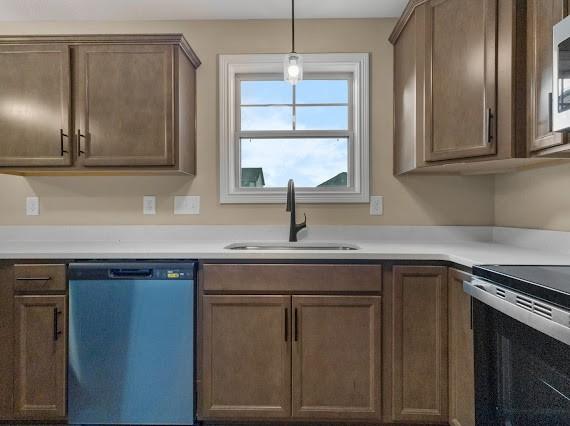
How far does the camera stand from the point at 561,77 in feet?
4.12

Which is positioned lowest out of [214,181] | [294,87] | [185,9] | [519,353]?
[519,353]

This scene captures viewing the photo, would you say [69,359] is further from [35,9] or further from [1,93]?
[35,9]

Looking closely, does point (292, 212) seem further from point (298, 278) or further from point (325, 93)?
point (325, 93)

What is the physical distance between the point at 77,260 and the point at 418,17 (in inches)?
84.3

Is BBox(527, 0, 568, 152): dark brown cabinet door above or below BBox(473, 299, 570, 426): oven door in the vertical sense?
above

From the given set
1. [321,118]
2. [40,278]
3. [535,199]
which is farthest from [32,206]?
[535,199]

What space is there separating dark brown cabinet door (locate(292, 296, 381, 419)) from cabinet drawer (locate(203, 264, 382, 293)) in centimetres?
6

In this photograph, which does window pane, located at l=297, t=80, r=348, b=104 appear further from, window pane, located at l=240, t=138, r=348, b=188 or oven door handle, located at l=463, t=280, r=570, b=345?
oven door handle, located at l=463, t=280, r=570, b=345

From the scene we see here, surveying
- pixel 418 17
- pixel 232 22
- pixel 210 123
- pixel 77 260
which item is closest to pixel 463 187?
pixel 418 17

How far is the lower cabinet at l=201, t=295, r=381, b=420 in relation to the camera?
5.79 ft

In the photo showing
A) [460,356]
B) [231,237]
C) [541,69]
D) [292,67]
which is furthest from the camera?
[231,237]

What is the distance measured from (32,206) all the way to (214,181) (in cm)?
122

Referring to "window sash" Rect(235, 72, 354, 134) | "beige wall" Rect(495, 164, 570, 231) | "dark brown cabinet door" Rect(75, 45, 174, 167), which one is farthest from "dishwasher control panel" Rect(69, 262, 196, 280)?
"beige wall" Rect(495, 164, 570, 231)

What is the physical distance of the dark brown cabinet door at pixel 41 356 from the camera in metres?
1.77
